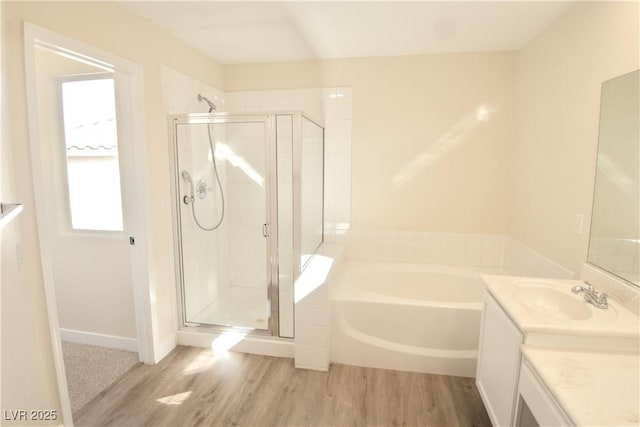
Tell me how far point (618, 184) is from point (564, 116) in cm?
71

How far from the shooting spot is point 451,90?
10.0 feet

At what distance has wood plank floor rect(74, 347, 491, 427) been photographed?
195cm

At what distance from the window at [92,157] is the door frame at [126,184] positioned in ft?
1.35

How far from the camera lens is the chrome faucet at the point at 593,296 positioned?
1566 mm

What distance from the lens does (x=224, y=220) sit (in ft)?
10.6

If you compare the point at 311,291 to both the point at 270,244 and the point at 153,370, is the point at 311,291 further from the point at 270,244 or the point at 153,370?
the point at 153,370

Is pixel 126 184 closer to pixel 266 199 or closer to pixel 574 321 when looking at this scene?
A: pixel 266 199

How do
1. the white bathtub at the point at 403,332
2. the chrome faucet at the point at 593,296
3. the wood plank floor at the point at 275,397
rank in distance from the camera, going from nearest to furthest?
1. the chrome faucet at the point at 593,296
2. the wood plank floor at the point at 275,397
3. the white bathtub at the point at 403,332

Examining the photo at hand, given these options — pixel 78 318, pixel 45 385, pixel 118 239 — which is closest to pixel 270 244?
pixel 118 239

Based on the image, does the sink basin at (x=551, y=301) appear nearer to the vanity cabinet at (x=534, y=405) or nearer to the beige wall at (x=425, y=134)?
the vanity cabinet at (x=534, y=405)

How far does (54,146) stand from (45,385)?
1.78 meters

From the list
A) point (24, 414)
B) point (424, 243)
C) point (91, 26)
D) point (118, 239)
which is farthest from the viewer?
point (424, 243)

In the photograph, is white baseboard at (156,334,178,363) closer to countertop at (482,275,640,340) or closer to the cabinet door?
the cabinet door

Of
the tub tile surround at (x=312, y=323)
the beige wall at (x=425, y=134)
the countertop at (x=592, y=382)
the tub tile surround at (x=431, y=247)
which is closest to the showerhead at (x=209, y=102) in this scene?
the beige wall at (x=425, y=134)
